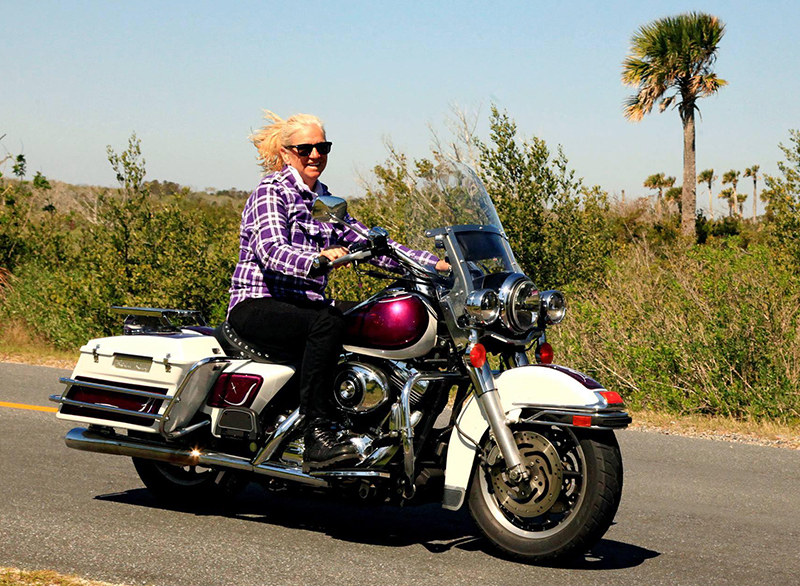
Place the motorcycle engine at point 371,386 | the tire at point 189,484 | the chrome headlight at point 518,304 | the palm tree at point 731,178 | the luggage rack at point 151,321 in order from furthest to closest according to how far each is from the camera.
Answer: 1. the palm tree at point 731,178
2. the luggage rack at point 151,321
3. the tire at point 189,484
4. the motorcycle engine at point 371,386
5. the chrome headlight at point 518,304

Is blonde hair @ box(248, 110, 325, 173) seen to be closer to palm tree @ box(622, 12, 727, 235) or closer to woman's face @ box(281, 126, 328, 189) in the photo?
woman's face @ box(281, 126, 328, 189)

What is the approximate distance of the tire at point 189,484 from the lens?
6137 mm

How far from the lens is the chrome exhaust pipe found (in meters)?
5.34

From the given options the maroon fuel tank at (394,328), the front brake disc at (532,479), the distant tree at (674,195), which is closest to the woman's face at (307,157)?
the maroon fuel tank at (394,328)

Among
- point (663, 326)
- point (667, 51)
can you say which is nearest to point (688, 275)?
point (663, 326)

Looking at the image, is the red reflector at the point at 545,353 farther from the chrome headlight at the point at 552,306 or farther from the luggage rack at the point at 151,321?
the luggage rack at the point at 151,321

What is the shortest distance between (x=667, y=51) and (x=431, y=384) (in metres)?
35.8

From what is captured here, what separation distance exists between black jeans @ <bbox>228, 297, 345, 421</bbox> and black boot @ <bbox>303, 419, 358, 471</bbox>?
6 cm

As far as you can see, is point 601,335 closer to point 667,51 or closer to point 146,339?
point 146,339

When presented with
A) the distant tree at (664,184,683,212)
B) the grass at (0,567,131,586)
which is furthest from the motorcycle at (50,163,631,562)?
the distant tree at (664,184,683,212)

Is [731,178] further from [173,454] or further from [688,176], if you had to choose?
[173,454]

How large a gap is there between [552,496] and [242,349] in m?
1.95

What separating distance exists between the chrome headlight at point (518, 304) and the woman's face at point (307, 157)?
57.5 inches

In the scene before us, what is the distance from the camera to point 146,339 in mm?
5984
